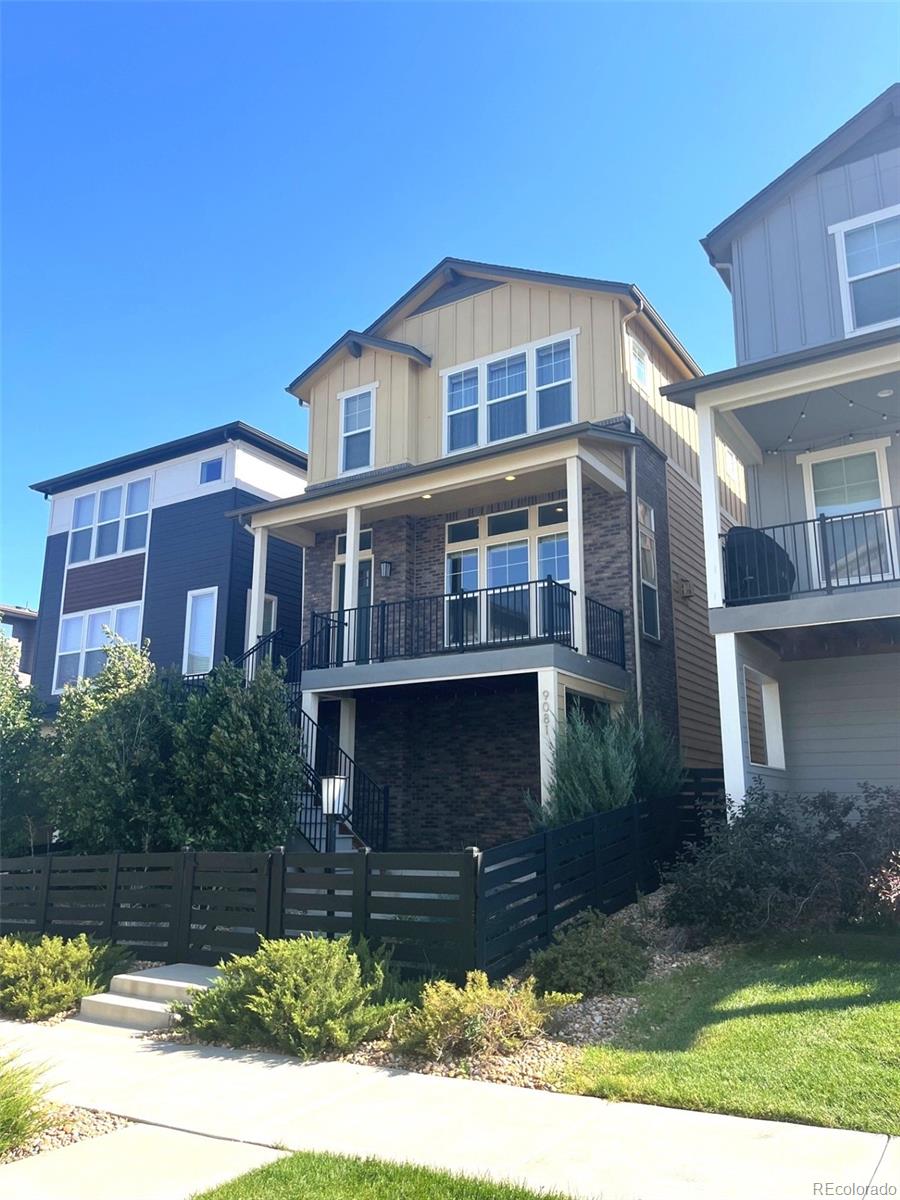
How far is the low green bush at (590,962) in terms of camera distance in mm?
7305

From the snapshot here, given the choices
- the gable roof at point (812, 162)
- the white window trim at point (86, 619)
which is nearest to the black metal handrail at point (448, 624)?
the white window trim at point (86, 619)

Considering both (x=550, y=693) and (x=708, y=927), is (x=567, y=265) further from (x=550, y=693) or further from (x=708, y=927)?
(x=708, y=927)

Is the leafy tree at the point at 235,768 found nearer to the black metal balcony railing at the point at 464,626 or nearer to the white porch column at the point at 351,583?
the black metal balcony railing at the point at 464,626

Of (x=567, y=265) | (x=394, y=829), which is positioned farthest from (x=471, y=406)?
(x=394, y=829)

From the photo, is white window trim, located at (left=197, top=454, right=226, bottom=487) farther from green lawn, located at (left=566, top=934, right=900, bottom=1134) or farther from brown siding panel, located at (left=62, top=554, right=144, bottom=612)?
green lawn, located at (left=566, top=934, right=900, bottom=1134)

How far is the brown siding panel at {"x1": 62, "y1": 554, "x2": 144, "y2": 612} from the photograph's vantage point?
20859 millimetres

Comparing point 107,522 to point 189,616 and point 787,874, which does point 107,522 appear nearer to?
point 189,616

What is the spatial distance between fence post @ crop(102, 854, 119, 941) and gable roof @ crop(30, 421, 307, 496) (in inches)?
473

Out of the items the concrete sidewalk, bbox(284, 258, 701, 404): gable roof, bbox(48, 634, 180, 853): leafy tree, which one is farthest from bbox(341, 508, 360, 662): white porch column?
the concrete sidewalk

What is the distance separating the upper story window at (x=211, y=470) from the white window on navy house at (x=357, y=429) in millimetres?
3771

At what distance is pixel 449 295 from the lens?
17.5 meters

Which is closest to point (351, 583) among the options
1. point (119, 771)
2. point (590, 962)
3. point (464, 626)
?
point (464, 626)

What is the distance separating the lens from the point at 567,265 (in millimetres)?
16250

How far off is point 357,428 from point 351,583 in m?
4.51
